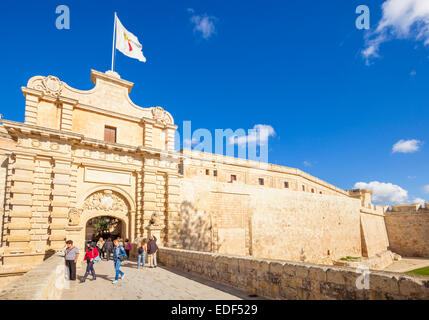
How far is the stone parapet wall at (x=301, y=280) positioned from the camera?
3.55 metres

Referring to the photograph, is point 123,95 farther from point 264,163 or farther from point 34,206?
point 264,163

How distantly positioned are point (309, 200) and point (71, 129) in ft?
61.5

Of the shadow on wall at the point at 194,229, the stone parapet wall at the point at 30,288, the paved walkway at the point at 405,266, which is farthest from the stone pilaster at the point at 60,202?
the paved walkway at the point at 405,266

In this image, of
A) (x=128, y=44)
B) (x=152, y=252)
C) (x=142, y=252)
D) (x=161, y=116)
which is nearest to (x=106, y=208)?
(x=142, y=252)

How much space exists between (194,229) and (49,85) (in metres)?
10.3

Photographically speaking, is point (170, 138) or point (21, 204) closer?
point (21, 204)

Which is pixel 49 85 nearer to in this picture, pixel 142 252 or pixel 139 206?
pixel 139 206

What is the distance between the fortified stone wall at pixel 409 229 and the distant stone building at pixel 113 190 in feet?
52.6

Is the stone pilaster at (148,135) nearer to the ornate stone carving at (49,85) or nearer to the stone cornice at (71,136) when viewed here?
the stone cornice at (71,136)

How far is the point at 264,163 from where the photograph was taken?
106 ft

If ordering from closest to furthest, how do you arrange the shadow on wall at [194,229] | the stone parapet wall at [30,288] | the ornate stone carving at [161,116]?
1. the stone parapet wall at [30,288]
2. the ornate stone carving at [161,116]
3. the shadow on wall at [194,229]

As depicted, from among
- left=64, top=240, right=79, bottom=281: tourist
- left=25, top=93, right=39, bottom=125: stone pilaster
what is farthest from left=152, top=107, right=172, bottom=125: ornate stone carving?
left=64, top=240, right=79, bottom=281: tourist

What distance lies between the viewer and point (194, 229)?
15961 mm
